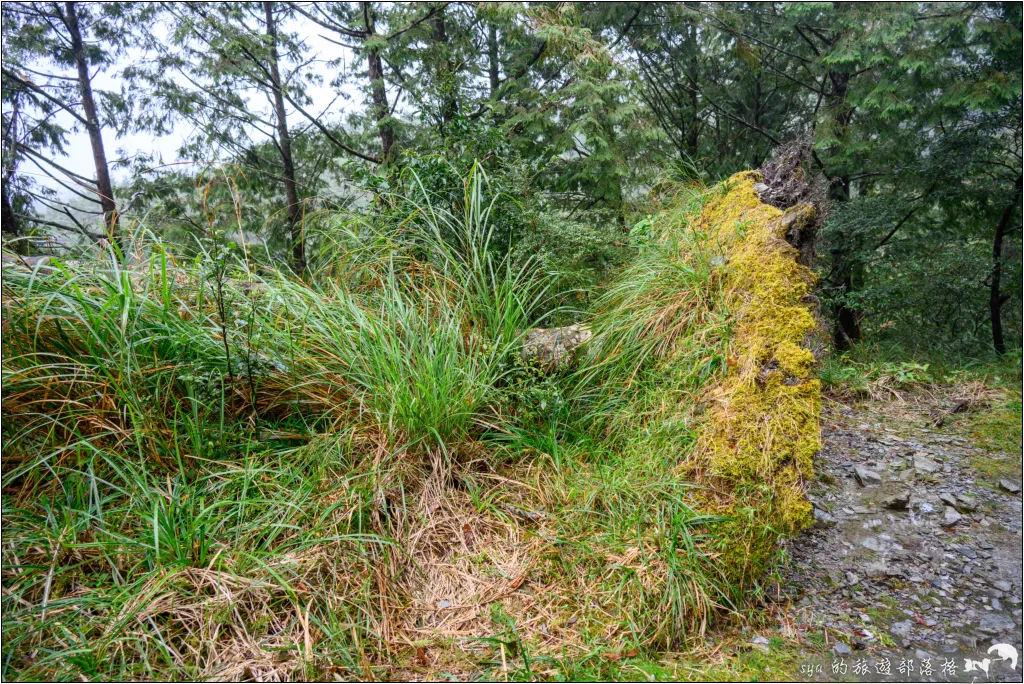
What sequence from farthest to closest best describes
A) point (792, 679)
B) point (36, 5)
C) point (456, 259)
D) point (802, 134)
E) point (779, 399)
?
1. point (36, 5)
2. point (802, 134)
3. point (456, 259)
4. point (779, 399)
5. point (792, 679)

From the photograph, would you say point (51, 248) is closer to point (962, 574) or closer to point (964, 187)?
point (962, 574)

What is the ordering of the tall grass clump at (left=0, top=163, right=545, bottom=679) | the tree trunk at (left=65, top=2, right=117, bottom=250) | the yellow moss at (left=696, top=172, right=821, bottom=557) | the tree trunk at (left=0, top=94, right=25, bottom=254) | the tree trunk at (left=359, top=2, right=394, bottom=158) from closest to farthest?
1. the tall grass clump at (left=0, top=163, right=545, bottom=679)
2. the yellow moss at (left=696, top=172, right=821, bottom=557)
3. the tree trunk at (left=0, top=94, right=25, bottom=254)
4. the tree trunk at (left=359, top=2, right=394, bottom=158)
5. the tree trunk at (left=65, top=2, right=117, bottom=250)

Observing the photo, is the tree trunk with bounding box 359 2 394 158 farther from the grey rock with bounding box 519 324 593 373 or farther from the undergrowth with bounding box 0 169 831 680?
the grey rock with bounding box 519 324 593 373

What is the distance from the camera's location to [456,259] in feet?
10.7

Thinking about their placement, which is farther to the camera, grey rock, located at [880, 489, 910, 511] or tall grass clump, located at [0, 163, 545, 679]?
grey rock, located at [880, 489, 910, 511]

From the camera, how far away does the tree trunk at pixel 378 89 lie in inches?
215

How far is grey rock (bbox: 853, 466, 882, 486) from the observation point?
95.7 inches

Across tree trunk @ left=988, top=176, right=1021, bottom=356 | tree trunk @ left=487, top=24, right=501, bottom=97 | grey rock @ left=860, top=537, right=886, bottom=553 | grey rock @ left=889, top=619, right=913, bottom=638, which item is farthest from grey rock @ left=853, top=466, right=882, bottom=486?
tree trunk @ left=487, top=24, right=501, bottom=97

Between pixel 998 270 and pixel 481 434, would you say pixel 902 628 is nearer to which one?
pixel 481 434

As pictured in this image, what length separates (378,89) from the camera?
19.1ft

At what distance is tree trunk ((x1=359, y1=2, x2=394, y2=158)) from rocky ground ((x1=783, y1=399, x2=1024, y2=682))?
15.7 feet

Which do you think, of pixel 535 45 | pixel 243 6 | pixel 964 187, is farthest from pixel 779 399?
pixel 243 6

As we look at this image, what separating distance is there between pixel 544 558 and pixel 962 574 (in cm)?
149

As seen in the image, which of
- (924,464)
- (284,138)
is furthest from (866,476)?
(284,138)
